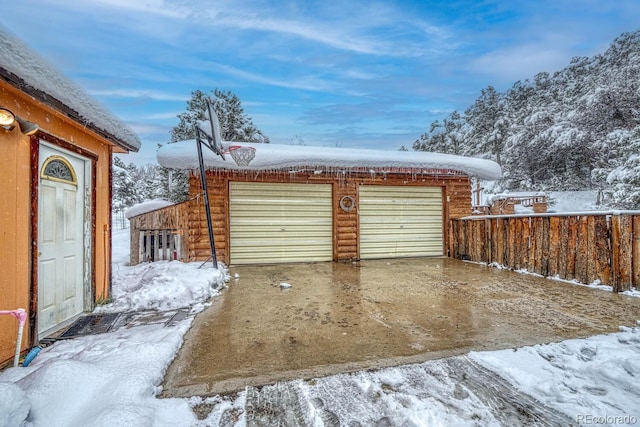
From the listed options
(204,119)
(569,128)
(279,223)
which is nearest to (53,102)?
(279,223)

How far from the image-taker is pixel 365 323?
2.93 m

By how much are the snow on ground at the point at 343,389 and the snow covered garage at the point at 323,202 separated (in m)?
4.19

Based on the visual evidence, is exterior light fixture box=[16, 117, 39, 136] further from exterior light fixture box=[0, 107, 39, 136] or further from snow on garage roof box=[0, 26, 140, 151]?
snow on garage roof box=[0, 26, 140, 151]

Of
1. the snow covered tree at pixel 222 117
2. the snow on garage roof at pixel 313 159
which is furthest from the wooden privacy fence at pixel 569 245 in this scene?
the snow covered tree at pixel 222 117

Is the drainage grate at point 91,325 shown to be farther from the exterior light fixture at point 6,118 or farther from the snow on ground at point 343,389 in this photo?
the exterior light fixture at point 6,118

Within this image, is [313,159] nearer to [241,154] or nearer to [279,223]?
[241,154]

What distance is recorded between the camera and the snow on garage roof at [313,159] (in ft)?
19.3

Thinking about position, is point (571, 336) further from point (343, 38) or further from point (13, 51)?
point (343, 38)

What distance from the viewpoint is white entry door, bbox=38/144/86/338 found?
8.76 ft

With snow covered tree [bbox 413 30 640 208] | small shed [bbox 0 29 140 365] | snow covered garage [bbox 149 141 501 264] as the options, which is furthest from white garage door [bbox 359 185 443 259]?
snow covered tree [bbox 413 30 640 208]

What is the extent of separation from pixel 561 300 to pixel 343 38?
895 cm

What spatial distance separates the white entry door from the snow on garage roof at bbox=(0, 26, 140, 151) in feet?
1.49

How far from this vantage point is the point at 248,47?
32.7 ft

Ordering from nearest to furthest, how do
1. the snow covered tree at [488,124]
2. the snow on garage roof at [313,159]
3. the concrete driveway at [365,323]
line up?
the concrete driveway at [365,323] → the snow on garage roof at [313,159] → the snow covered tree at [488,124]
